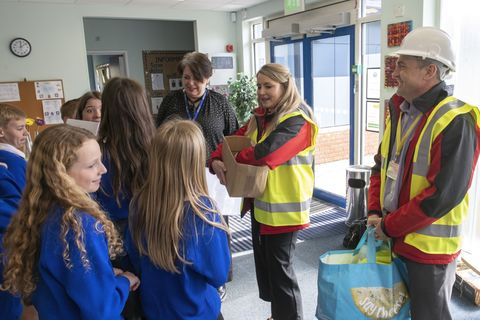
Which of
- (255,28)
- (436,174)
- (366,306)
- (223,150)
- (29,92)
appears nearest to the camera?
(436,174)

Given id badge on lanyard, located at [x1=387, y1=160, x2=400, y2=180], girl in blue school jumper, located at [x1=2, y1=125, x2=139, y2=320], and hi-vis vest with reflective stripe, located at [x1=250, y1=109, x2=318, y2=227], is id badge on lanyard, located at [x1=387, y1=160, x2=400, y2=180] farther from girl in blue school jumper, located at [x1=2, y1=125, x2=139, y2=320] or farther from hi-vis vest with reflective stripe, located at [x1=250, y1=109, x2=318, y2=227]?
girl in blue school jumper, located at [x1=2, y1=125, x2=139, y2=320]

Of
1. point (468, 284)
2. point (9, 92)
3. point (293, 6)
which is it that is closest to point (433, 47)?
point (468, 284)

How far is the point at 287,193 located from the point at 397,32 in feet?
6.78

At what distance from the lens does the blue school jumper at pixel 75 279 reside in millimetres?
1062

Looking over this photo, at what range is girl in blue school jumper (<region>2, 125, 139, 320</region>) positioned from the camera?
1.06 metres

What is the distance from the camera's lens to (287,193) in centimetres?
188

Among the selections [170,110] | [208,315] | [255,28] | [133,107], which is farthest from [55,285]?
[255,28]

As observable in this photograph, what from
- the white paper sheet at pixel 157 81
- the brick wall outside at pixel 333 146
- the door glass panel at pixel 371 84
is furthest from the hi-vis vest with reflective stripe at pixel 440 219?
the white paper sheet at pixel 157 81

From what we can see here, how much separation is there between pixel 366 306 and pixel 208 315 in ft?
1.97

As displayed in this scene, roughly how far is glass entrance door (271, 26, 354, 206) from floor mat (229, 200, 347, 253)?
0.89ft

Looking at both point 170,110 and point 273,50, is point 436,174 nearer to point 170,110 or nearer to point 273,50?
point 170,110

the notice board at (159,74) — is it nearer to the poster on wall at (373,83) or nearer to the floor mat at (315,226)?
the floor mat at (315,226)

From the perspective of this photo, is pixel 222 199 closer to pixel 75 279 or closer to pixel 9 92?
pixel 75 279

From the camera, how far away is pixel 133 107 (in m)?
1.55
